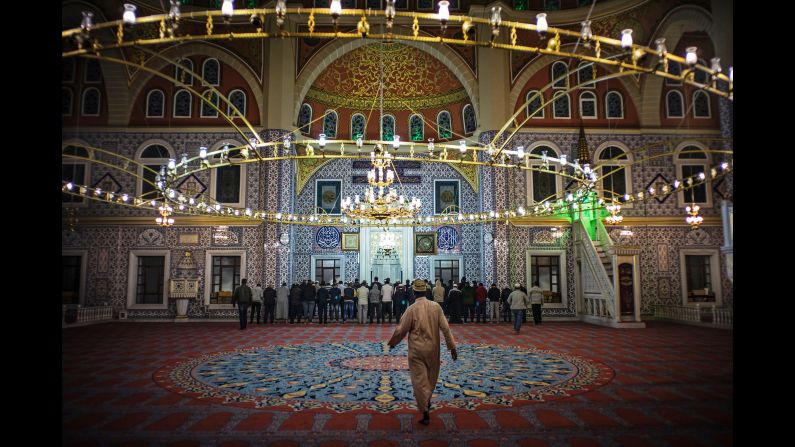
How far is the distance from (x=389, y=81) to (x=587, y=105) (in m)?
6.14

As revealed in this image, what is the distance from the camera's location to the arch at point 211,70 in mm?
13688

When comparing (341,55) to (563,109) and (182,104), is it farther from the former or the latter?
(563,109)

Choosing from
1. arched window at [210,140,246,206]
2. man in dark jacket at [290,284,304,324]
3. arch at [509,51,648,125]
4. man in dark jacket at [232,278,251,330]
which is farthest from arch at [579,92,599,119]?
man in dark jacket at [232,278,251,330]

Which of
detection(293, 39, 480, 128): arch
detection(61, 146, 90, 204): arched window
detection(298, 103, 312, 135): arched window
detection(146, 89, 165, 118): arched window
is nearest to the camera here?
detection(61, 146, 90, 204): arched window

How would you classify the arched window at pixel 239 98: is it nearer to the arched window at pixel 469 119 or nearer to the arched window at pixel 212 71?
the arched window at pixel 212 71

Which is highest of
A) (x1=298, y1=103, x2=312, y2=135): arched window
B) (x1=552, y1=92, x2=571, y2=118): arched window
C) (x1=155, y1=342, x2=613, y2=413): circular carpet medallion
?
(x1=298, y1=103, x2=312, y2=135): arched window

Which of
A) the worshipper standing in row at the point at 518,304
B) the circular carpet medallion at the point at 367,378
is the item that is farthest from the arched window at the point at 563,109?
the circular carpet medallion at the point at 367,378

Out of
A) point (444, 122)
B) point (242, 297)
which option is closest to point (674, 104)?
point (444, 122)

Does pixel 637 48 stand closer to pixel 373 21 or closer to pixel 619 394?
pixel 619 394

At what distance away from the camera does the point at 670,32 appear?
13.0m

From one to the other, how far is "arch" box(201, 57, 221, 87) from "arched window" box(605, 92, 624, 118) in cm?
1113

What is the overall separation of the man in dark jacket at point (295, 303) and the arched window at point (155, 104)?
636cm

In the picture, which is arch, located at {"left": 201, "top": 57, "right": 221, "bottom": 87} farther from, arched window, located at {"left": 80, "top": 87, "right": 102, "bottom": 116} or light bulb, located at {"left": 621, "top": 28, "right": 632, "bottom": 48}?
light bulb, located at {"left": 621, "top": 28, "right": 632, "bottom": 48}

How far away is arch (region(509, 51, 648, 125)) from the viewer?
44.8 feet
